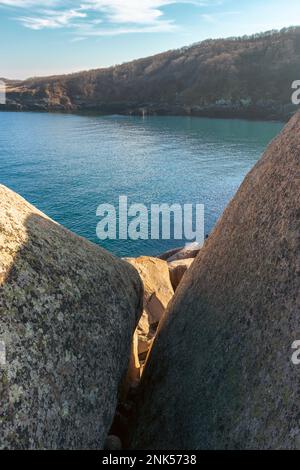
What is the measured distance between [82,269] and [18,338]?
200 cm

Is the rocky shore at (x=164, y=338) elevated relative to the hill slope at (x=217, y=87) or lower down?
lower down

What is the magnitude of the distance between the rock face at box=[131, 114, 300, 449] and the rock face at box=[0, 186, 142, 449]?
1042 millimetres

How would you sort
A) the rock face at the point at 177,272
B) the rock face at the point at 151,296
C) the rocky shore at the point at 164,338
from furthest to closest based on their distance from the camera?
the rock face at the point at 177,272, the rock face at the point at 151,296, the rocky shore at the point at 164,338

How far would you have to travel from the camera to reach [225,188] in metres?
64.0

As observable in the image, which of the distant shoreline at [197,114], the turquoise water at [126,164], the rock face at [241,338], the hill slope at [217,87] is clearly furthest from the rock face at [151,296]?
the hill slope at [217,87]

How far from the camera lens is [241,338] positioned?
7219 millimetres

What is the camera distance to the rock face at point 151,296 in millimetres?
13445

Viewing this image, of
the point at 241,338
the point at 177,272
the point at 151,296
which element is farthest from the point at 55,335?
the point at 177,272

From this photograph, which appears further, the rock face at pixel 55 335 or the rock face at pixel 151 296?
the rock face at pixel 151 296

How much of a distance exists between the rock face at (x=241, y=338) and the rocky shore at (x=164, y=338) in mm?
22

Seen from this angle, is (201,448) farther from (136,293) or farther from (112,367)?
(136,293)

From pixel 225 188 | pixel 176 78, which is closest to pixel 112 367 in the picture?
pixel 225 188

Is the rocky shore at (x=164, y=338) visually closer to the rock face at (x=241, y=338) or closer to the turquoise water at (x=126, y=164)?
the rock face at (x=241, y=338)

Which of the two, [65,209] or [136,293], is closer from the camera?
[136,293]
